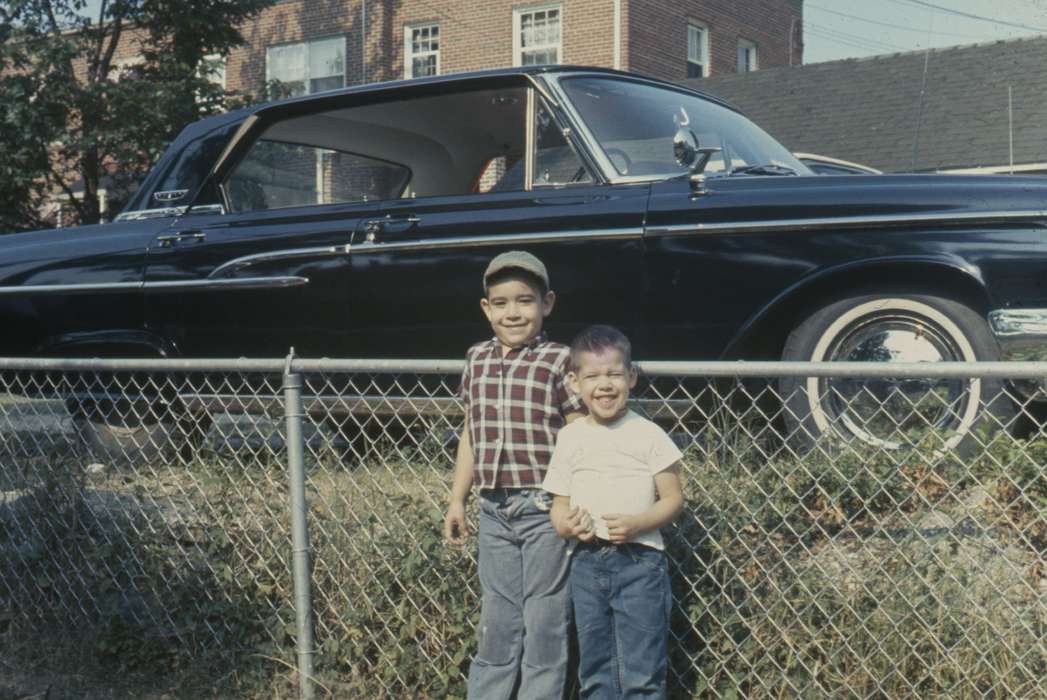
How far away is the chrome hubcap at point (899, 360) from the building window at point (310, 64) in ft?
62.3

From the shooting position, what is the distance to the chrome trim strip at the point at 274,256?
5195mm

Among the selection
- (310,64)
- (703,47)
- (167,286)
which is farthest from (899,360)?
(310,64)

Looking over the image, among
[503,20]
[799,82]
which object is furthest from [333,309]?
[503,20]

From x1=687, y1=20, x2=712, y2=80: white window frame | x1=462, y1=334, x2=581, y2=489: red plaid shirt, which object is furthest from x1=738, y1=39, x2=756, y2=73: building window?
x1=462, y1=334, x2=581, y2=489: red plaid shirt

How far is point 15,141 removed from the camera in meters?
15.6

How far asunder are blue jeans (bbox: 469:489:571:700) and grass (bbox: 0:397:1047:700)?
356mm

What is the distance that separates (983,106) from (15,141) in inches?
516

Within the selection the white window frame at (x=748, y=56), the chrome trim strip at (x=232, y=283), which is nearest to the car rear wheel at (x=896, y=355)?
the chrome trim strip at (x=232, y=283)

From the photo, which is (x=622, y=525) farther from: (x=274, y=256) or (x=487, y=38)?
(x=487, y=38)

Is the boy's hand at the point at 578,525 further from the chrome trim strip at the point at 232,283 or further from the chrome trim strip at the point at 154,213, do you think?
the chrome trim strip at the point at 154,213

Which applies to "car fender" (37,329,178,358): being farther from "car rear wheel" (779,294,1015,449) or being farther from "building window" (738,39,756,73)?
"building window" (738,39,756,73)

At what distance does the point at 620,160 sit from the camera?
4.99 metres

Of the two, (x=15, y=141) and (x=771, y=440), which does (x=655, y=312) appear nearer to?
(x=771, y=440)

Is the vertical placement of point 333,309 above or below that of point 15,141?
below
